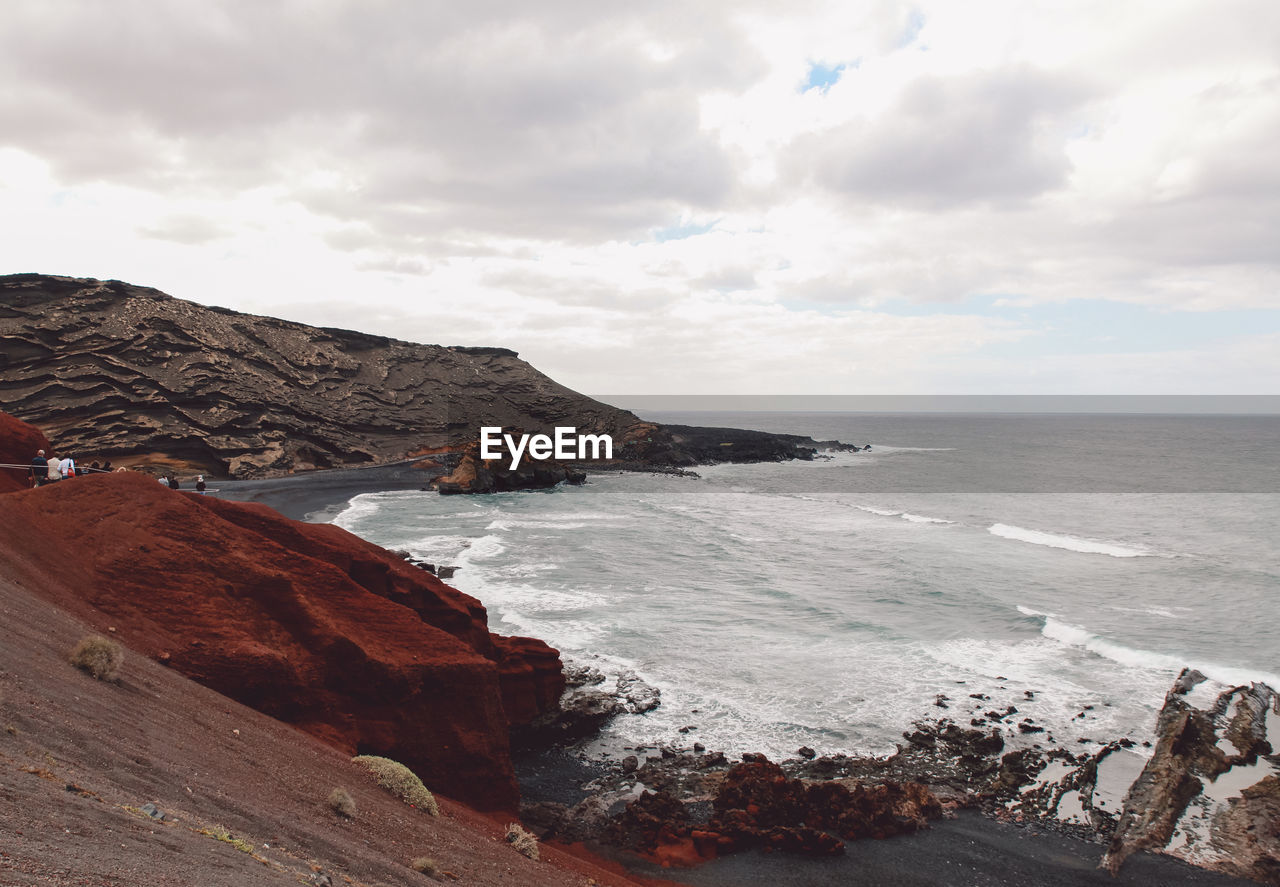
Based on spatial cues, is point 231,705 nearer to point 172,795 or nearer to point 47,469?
point 172,795

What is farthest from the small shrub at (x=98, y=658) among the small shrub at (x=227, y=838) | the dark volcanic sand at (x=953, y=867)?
the dark volcanic sand at (x=953, y=867)

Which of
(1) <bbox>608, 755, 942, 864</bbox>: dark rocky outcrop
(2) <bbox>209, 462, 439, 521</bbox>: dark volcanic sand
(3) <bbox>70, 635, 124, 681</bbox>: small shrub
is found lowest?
(1) <bbox>608, 755, 942, 864</bbox>: dark rocky outcrop

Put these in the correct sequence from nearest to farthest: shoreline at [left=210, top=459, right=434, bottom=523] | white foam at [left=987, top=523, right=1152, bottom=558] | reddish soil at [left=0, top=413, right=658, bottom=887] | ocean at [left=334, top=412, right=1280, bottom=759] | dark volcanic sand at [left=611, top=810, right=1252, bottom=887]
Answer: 1. reddish soil at [left=0, top=413, right=658, bottom=887]
2. dark volcanic sand at [left=611, top=810, right=1252, bottom=887]
3. ocean at [left=334, top=412, right=1280, bottom=759]
4. white foam at [left=987, top=523, right=1152, bottom=558]
5. shoreline at [left=210, top=459, right=434, bottom=523]

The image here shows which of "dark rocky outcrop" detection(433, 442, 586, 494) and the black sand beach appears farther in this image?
"dark rocky outcrop" detection(433, 442, 586, 494)

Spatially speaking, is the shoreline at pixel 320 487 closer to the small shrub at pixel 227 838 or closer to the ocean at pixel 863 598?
the ocean at pixel 863 598

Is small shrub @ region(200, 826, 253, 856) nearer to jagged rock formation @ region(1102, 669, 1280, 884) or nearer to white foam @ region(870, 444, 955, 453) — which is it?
jagged rock formation @ region(1102, 669, 1280, 884)

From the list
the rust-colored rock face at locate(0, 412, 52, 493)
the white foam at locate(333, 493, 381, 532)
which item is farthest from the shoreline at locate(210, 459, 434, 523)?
the rust-colored rock face at locate(0, 412, 52, 493)

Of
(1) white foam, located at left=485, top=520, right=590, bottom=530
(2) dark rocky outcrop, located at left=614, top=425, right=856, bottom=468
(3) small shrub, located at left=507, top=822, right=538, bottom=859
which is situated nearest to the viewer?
(3) small shrub, located at left=507, top=822, right=538, bottom=859

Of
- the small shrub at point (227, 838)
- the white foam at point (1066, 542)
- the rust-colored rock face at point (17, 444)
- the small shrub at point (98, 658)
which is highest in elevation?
the rust-colored rock face at point (17, 444)
